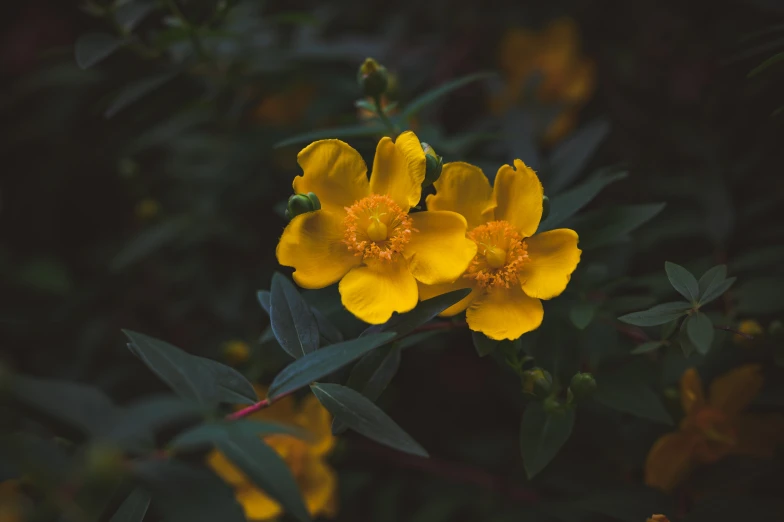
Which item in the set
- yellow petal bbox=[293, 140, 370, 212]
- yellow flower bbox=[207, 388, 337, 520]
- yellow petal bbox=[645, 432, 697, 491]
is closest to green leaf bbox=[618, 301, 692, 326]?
yellow petal bbox=[645, 432, 697, 491]

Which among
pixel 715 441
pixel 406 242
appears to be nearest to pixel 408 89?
pixel 406 242

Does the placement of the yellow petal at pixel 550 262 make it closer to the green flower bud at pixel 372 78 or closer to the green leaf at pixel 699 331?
the green leaf at pixel 699 331

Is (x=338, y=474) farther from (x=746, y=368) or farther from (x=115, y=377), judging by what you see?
(x=746, y=368)

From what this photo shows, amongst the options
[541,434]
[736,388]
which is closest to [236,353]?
[541,434]

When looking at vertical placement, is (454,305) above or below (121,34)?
below

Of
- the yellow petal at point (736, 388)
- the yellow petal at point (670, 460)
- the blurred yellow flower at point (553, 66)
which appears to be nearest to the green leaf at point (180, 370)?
the yellow petal at point (670, 460)

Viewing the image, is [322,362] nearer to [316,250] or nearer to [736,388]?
[316,250]

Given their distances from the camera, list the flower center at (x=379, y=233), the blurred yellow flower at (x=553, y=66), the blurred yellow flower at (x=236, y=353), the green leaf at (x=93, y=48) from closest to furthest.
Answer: the flower center at (x=379, y=233), the green leaf at (x=93, y=48), the blurred yellow flower at (x=236, y=353), the blurred yellow flower at (x=553, y=66)
